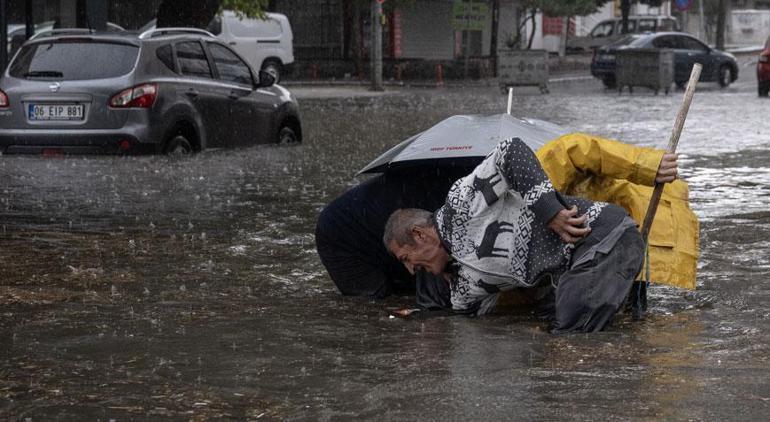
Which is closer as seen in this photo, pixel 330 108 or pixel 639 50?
pixel 330 108

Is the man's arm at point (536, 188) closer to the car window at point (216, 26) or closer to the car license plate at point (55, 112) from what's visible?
the car license plate at point (55, 112)

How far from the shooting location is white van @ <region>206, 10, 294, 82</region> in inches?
1539

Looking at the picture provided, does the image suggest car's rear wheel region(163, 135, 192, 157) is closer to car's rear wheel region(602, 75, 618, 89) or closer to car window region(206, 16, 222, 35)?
car window region(206, 16, 222, 35)

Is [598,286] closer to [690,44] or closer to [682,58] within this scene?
[682,58]

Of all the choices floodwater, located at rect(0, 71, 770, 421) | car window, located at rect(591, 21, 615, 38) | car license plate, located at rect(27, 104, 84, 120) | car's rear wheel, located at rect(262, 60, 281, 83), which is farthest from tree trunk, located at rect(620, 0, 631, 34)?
floodwater, located at rect(0, 71, 770, 421)

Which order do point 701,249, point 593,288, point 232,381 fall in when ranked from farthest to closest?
point 701,249, point 593,288, point 232,381

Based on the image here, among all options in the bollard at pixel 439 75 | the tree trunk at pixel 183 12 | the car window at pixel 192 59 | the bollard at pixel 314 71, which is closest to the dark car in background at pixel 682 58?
the bollard at pixel 439 75

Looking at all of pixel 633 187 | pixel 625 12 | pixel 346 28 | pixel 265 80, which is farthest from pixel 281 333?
pixel 625 12

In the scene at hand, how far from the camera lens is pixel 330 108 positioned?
97.6 feet

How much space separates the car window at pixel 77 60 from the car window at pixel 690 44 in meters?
26.5

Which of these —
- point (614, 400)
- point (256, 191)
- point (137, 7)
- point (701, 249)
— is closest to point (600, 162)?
point (614, 400)

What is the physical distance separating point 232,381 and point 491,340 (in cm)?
135

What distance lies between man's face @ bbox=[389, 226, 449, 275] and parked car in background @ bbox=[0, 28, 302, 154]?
909cm

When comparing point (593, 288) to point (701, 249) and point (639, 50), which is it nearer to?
point (701, 249)
